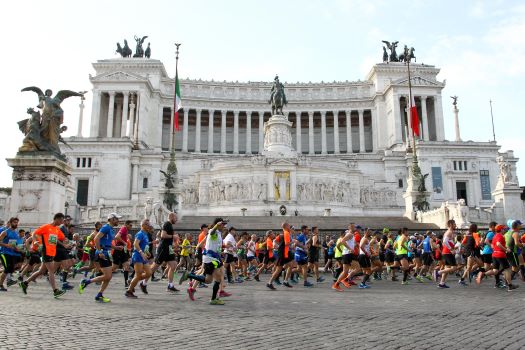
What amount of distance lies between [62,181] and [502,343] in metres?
16.9

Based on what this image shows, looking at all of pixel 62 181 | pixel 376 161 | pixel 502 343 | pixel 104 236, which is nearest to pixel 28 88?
pixel 62 181

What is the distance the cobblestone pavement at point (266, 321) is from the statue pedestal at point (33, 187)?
4681mm

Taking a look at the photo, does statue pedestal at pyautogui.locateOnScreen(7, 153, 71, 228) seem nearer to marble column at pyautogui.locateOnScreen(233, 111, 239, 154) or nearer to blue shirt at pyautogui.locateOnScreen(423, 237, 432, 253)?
blue shirt at pyautogui.locateOnScreen(423, 237, 432, 253)

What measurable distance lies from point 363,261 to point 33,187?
40.9 feet

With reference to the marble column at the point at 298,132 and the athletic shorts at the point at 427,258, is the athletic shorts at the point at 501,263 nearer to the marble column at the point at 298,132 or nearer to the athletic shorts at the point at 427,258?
the athletic shorts at the point at 427,258

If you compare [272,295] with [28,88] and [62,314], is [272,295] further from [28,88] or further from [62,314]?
[28,88]

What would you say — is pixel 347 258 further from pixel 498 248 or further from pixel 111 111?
pixel 111 111

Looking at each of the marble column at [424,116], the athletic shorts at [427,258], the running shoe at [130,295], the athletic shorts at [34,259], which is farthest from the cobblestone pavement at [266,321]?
the marble column at [424,116]

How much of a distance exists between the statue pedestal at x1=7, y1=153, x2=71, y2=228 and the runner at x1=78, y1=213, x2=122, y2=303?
638cm

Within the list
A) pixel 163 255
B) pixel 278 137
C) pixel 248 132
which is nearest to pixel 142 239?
pixel 163 255

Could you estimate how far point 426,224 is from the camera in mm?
35344

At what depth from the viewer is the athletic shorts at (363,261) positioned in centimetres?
1518

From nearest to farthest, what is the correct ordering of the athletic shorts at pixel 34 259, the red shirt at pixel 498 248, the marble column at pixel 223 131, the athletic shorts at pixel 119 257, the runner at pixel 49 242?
1. the runner at pixel 49 242
2. the athletic shorts at pixel 119 257
3. the red shirt at pixel 498 248
4. the athletic shorts at pixel 34 259
5. the marble column at pixel 223 131

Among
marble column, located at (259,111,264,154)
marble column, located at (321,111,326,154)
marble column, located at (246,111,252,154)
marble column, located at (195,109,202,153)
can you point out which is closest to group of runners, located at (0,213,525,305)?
marble column, located at (195,109,202,153)
